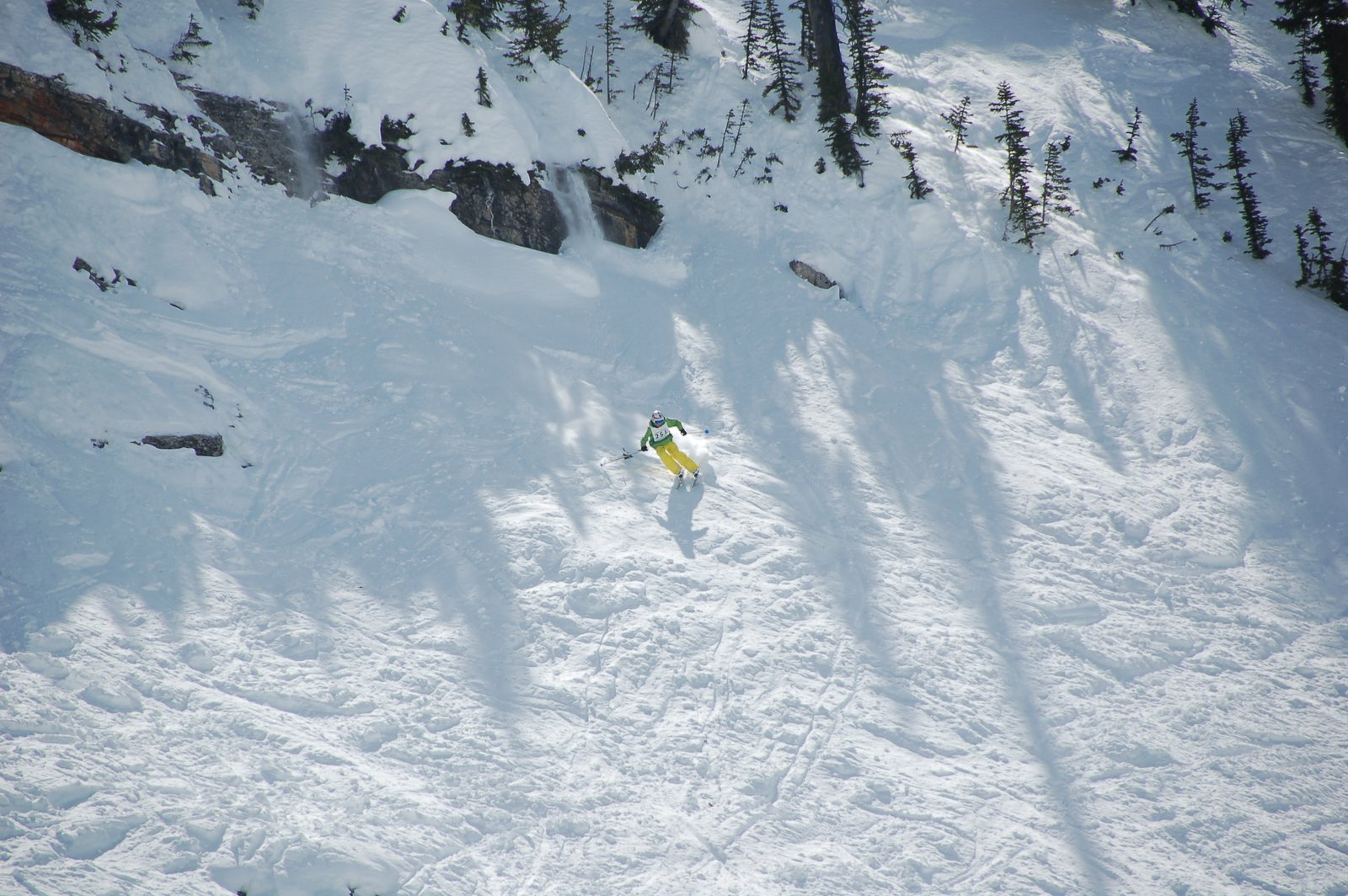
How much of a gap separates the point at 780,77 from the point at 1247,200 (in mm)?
10886

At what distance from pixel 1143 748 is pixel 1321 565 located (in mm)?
4732

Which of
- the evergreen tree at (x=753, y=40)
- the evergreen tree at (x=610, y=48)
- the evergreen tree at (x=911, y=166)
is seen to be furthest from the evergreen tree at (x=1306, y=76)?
the evergreen tree at (x=610, y=48)

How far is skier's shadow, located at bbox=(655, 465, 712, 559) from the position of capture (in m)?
10.7

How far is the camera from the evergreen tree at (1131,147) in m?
18.6

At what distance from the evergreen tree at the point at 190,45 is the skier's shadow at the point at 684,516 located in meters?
11.8

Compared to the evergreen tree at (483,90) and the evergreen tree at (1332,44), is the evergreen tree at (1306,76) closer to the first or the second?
the evergreen tree at (1332,44)

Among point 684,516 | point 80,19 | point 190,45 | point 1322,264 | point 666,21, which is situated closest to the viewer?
point 684,516

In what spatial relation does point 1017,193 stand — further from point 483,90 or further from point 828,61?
point 483,90

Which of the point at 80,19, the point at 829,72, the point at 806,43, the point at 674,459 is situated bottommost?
the point at 674,459

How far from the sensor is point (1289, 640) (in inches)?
383

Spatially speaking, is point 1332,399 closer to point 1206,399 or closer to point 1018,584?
point 1206,399

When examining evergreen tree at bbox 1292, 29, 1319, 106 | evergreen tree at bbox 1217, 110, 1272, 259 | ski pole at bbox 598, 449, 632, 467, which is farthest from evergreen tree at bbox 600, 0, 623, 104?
evergreen tree at bbox 1292, 29, 1319, 106

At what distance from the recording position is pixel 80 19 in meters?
12.3

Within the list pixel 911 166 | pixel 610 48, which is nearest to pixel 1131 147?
pixel 911 166
